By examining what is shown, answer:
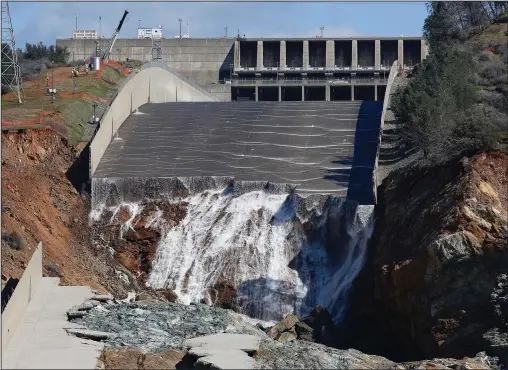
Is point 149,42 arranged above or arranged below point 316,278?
above

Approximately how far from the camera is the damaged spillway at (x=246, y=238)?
53125 mm

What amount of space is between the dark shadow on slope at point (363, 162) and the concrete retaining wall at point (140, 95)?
39.8 feet

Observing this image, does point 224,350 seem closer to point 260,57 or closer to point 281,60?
point 281,60

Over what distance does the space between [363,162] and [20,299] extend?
84.4 ft

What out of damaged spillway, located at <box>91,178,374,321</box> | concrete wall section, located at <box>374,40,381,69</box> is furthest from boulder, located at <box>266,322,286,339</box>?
concrete wall section, located at <box>374,40,381,69</box>

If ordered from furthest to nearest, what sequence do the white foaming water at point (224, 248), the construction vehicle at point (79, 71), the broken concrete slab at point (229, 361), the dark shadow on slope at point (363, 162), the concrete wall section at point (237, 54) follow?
the concrete wall section at point (237, 54) < the construction vehicle at point (79, 71) < the dark shadow on slope at point (363, 162) < the white foaming water at point (224, 248) < the broken concrete slab at point (229, 361)

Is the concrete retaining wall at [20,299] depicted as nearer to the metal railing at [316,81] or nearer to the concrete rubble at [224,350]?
the concrete rubble at [224,350]

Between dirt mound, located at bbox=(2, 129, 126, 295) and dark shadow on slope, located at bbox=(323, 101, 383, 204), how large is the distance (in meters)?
11.0

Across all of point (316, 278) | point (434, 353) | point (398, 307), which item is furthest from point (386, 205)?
point (434, 353)

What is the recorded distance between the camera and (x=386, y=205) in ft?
173

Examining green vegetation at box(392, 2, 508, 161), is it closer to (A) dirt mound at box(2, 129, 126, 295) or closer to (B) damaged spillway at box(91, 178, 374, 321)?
(B) damaged spillway at box(91, 178, 374, 321)

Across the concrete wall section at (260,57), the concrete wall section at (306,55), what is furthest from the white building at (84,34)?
the concrete wall section at (306,55)

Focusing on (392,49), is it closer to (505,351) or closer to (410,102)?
(410,102)

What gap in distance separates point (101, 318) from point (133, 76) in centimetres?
3424
